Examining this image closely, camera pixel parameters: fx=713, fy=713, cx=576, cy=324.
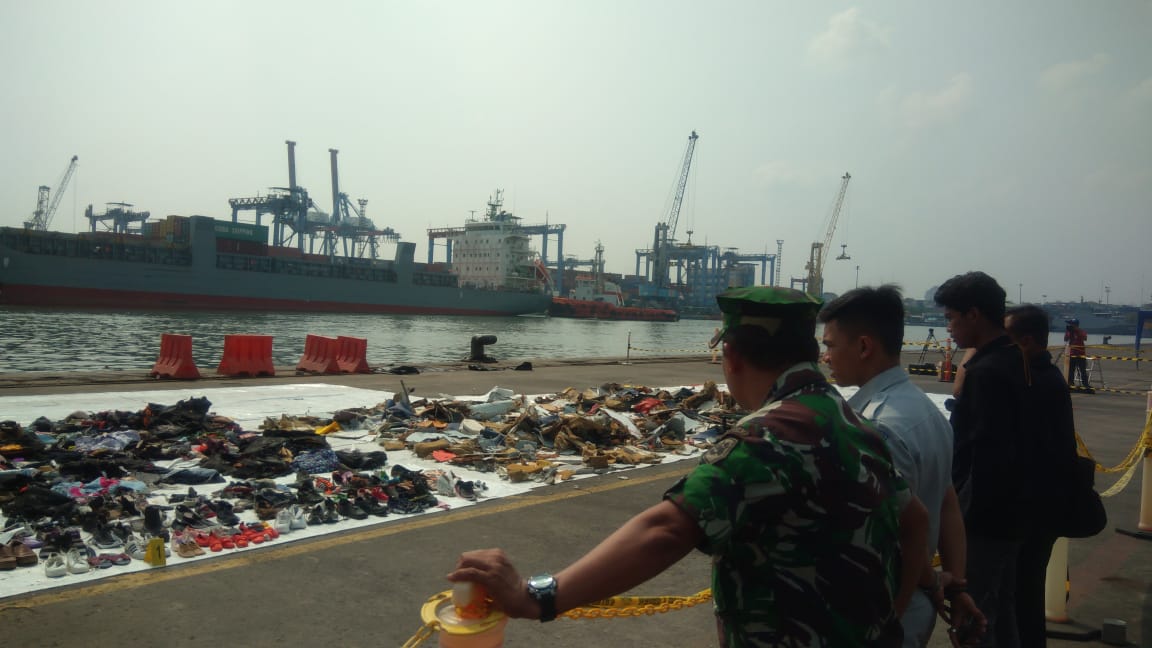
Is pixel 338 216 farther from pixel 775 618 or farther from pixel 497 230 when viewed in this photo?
pixel 775 618

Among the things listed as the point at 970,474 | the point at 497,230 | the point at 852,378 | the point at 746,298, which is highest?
the point at 497,230

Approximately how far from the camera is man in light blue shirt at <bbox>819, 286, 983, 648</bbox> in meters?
2.16

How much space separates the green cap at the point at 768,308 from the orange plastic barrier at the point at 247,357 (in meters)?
13.5

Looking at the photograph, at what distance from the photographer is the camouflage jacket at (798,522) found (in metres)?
1.37

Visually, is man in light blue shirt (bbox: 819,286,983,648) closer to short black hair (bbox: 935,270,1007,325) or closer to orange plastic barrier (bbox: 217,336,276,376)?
short black hair (bbox: 935,270,1007,325)

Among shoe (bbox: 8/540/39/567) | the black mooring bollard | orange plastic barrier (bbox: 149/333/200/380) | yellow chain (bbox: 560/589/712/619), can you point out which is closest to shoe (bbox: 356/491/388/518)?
shoe (bbox: 8/540/39/567)

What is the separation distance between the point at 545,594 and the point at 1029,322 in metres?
3.07

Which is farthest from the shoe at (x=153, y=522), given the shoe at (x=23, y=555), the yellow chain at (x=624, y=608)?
the yellow chain at (x=624, y=608)

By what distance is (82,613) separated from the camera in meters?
3.74

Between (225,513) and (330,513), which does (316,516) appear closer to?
(330,513)

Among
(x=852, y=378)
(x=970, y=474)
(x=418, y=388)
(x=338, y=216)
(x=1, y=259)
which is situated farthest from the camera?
(x=338, y=216)

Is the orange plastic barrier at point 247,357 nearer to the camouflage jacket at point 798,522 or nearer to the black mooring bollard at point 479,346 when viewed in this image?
the black mooring bollard at point 479,346

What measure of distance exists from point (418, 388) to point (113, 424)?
19.3 feet

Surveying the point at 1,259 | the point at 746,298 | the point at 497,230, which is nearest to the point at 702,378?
the point at 746,298
